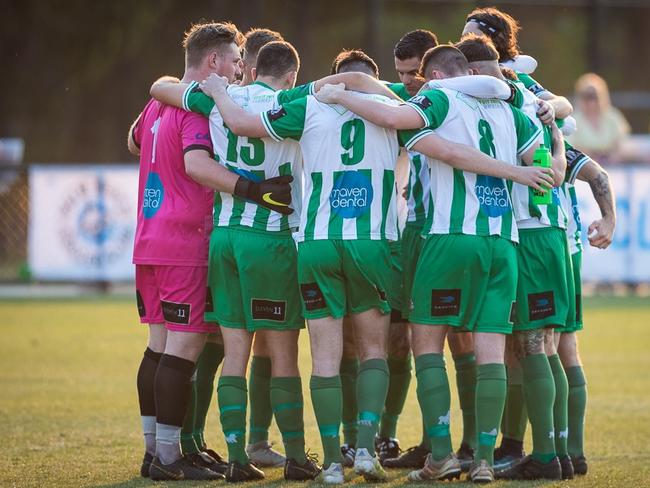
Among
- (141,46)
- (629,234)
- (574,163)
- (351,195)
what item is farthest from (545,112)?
(141,46)

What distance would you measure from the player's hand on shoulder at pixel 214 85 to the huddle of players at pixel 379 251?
15 millimetres

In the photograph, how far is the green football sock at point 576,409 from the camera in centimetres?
662

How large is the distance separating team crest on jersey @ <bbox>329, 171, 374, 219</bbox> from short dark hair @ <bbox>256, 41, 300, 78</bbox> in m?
0.65

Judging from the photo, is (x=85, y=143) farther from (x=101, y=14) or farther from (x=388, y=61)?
(x=388, y=61)

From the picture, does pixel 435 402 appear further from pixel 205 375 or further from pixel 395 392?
pixel 205 375

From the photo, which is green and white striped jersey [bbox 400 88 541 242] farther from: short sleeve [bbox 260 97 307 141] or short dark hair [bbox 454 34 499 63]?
short sleeve [bbox 260 97 307 141]

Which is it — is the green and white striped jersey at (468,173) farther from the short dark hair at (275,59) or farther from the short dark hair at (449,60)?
the short dark hair at (275,59)

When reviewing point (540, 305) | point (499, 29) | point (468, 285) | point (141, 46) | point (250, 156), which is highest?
point (141, 46)

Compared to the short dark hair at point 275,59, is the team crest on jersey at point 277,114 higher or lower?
lower

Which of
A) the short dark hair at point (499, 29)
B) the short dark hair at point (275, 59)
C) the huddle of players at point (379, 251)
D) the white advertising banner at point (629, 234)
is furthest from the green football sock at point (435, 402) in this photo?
the white advertising banner at point (629, 234)

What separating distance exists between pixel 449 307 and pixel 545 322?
58 cm

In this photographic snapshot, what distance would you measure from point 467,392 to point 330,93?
1.87 meters

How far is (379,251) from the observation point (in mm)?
6191

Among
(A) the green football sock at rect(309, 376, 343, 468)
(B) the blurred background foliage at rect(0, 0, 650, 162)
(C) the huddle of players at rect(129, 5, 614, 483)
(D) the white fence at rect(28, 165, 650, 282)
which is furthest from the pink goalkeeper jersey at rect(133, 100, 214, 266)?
(B) the blurred background foliage at rect(0, 0, 650, 162)
